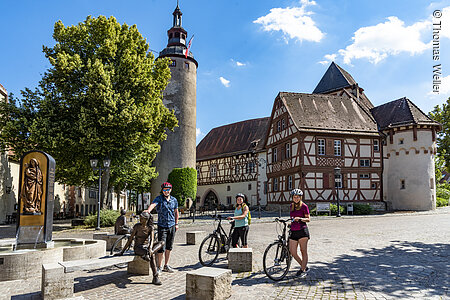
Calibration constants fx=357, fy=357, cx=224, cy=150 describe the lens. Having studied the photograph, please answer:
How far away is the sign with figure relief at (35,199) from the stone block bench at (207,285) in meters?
5.74

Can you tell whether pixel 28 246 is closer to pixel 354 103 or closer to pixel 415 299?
pixel 415 299

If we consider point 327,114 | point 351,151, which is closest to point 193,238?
point 351,151

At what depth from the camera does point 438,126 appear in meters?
32.7

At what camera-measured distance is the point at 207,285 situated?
18.0 ft

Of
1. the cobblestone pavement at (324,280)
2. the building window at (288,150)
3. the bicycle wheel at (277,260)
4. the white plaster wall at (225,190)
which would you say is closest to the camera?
the cobblestone pavement at (324,280)

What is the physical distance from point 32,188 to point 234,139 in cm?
4035

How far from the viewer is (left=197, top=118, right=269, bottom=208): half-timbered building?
4334cm

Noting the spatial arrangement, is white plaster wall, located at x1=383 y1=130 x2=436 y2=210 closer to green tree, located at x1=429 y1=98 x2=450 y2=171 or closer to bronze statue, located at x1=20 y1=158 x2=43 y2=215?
green tree, located at x1=429 y1=98 x2=450 y2=171

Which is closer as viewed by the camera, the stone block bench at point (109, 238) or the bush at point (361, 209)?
the stone block bench at point (109, 238)

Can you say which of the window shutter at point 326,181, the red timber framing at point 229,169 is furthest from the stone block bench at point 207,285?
the red timber framing at point 229,169

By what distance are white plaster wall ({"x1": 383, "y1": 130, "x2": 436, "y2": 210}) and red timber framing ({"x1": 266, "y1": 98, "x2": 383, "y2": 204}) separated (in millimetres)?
2489

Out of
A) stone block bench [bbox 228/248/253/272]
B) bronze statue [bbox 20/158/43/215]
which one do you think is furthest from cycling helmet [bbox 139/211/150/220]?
bronze statue [bbox 20/158/43/215]

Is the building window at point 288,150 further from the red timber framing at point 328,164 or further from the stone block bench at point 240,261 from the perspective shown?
the stone block bench at point 240,261

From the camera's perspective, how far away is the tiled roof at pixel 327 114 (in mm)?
30625
